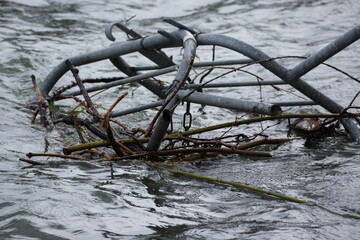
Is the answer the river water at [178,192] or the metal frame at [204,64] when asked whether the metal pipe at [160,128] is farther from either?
the river water at [178,192]

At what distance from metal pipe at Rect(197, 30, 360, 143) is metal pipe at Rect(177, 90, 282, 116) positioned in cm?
28

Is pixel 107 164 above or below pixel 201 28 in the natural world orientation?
below

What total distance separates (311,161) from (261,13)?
5.95 m

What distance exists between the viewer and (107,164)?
310 cm

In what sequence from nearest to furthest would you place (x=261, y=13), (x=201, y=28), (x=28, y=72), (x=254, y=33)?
(x=28, y=72), (x=254, y=33), (x=201, y=28), (x=261, y=13)

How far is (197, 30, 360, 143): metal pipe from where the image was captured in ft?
10.2

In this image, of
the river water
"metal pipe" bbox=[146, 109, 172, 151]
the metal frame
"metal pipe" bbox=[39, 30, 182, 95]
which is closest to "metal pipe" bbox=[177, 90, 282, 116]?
the metal frame

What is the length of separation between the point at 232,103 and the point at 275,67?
0.33 m

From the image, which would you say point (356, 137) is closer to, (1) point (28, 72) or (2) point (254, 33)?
(1) point (28, 72)

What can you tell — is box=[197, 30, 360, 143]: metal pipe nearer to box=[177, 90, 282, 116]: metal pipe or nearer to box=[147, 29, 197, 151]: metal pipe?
box=[147, 29, 197, 151]: metal pipe

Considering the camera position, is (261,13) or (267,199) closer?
(267,199)

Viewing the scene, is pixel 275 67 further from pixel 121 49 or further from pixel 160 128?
pixel 121 49

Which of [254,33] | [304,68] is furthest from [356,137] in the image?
[254,33]

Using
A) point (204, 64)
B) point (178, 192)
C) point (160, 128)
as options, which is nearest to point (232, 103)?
point (160, 128)
